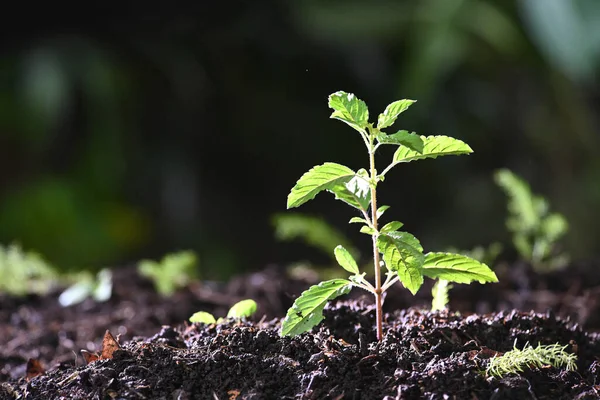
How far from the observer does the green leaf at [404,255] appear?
0.80m

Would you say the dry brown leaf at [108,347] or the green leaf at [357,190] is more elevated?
the green leaf at [357,190]

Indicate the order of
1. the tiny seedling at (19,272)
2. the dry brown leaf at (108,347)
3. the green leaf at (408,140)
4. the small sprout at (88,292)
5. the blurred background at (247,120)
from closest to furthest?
the green leaf at (408,140) → the dry brown leaf at (108,347) → the small sprout at (88,292) → the tiny seedling at (19,272) → the blurred background at (247,120)

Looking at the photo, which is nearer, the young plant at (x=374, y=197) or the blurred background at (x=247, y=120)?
the young plant at (x=374, y=197)

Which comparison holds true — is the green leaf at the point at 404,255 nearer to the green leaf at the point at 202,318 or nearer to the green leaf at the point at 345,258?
the green leaf at the point at 345,258

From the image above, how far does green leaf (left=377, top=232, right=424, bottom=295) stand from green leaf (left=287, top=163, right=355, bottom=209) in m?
0.08

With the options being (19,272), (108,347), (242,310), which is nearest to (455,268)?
(242,310)

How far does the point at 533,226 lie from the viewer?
1.86 m

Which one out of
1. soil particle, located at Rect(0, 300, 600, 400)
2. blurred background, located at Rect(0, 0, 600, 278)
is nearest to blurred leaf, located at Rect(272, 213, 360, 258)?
soil particle, located at Rect(0, 300, 600, 400)

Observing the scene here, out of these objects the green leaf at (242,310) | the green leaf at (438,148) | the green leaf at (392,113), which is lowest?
the green leaf at (242,310)

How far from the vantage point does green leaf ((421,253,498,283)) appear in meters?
0.84

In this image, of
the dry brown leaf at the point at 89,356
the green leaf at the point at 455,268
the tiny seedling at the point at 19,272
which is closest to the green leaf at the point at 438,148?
the green leaf at the point at 455,268

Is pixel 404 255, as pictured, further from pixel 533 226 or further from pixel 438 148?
pixel 533 226

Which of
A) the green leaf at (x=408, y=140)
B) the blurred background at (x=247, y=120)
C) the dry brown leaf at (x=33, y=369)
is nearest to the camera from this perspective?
the green leaf at (x=408, y=140)

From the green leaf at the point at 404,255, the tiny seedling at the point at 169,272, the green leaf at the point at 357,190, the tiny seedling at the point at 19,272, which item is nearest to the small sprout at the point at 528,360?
the green leaf at the point at 404,255
